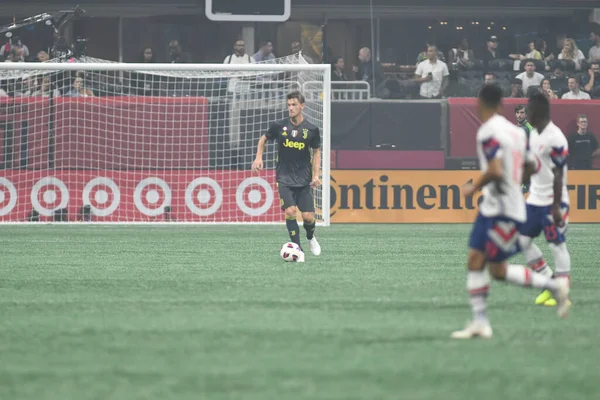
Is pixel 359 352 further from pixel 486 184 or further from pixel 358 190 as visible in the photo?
pixel 358 190

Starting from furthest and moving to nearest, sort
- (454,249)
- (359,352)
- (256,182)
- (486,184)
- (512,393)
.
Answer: (256,182) → (454,249) → (486,184) → (359,352) → (512,393)

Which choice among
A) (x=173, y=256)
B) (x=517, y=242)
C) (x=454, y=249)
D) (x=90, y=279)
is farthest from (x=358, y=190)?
(x=517, y=242)

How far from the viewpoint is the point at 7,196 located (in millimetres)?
21734

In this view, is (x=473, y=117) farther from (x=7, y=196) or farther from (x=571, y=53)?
(x=7, y=196)

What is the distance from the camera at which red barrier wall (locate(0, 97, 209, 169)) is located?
22453 millimetres

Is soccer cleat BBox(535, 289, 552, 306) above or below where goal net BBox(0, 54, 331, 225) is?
below

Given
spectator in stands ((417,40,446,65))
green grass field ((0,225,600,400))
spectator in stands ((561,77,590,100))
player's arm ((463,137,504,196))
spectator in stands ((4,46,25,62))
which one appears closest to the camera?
green grass field ((0,225,600,400))

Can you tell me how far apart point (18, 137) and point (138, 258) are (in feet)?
27.3

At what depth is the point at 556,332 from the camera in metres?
8.33

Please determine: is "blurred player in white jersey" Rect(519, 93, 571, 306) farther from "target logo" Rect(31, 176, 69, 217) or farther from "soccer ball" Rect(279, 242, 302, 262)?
"target logo" Rect(31, 176, 69, 217)

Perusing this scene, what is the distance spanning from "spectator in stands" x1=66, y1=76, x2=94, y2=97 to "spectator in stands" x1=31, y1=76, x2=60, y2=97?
0.25 metres

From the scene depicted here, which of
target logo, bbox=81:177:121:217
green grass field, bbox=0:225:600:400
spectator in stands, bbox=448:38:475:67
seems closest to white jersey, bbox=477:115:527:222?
green grass field, bbox=0:225:600:400

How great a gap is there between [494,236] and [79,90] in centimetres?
1628

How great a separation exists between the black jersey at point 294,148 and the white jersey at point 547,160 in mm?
5228
